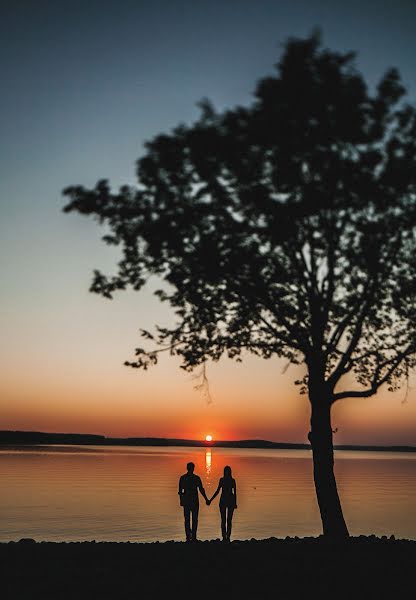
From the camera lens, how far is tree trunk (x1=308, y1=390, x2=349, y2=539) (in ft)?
64.6

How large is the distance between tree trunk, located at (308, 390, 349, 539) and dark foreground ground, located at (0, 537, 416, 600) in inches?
73.2

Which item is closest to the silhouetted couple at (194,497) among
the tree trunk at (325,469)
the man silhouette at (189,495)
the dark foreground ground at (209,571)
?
the man silhouette at (189,495)

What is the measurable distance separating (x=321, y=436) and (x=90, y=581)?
1004 cm

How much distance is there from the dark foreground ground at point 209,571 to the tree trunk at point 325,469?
186cm

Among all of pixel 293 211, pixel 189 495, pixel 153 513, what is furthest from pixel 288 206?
pixel 153 513

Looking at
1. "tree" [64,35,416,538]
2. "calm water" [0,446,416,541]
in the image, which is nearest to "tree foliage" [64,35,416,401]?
"tree" [64,35,416,538]

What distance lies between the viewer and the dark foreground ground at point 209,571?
12.0m

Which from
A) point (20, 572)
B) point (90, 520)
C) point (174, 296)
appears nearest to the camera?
point (20, 572)

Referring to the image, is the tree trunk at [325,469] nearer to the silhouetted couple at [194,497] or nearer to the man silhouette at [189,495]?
the silhouetted couple at [194,497]

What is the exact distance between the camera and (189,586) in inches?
488

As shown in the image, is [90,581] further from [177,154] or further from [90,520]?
[90,520]

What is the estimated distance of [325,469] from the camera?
20094 mm

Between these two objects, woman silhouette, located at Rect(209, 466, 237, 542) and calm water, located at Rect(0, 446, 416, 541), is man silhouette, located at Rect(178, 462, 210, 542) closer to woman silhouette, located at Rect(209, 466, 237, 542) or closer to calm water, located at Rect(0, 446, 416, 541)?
woman silhouette, located at Rect(209, 466, 237, 542)

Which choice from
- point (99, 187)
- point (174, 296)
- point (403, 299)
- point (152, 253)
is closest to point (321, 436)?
point (403, 299)
